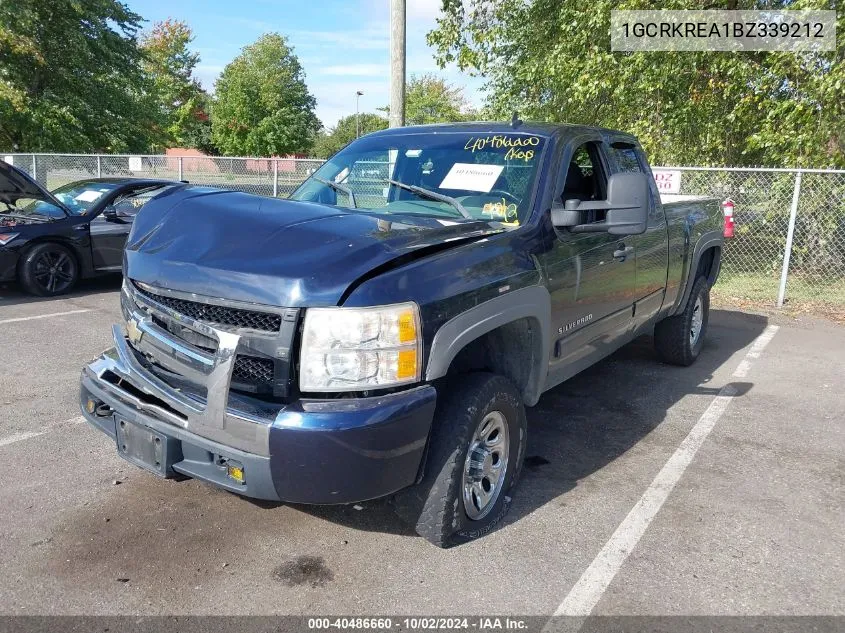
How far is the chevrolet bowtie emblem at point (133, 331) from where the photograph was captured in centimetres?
323

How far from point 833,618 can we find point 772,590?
243 millimetres

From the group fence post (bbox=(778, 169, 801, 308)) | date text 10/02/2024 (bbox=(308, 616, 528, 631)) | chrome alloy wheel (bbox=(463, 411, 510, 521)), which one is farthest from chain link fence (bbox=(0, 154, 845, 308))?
date text 10/02/2024 (bbox=(308, 616, 528, 631))

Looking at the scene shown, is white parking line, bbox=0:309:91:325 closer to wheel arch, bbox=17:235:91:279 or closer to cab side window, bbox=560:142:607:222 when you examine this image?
wheel arch, bbox=17:235:91:279

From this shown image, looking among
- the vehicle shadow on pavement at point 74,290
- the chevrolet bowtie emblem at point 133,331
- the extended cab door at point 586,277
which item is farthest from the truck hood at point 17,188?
the extended cab door at point 586,277

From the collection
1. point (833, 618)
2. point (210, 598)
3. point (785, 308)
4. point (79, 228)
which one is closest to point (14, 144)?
point (79, 228)

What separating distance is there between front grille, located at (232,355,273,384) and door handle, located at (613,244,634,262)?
2.58m

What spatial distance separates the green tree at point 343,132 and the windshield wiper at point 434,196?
251 feet

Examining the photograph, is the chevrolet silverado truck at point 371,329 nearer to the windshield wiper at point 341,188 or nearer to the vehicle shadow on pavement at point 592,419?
the windshield wiper at point 341,188

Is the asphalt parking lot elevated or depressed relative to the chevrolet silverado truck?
depressed

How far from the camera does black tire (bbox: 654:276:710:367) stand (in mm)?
6348

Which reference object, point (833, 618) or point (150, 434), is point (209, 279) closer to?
point (150, 434)

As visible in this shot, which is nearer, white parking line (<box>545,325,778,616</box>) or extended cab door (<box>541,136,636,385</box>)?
white parking line (<box>545,325,778,616</box>)

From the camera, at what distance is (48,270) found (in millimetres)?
8789

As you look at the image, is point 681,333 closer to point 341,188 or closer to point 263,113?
point 341,188
